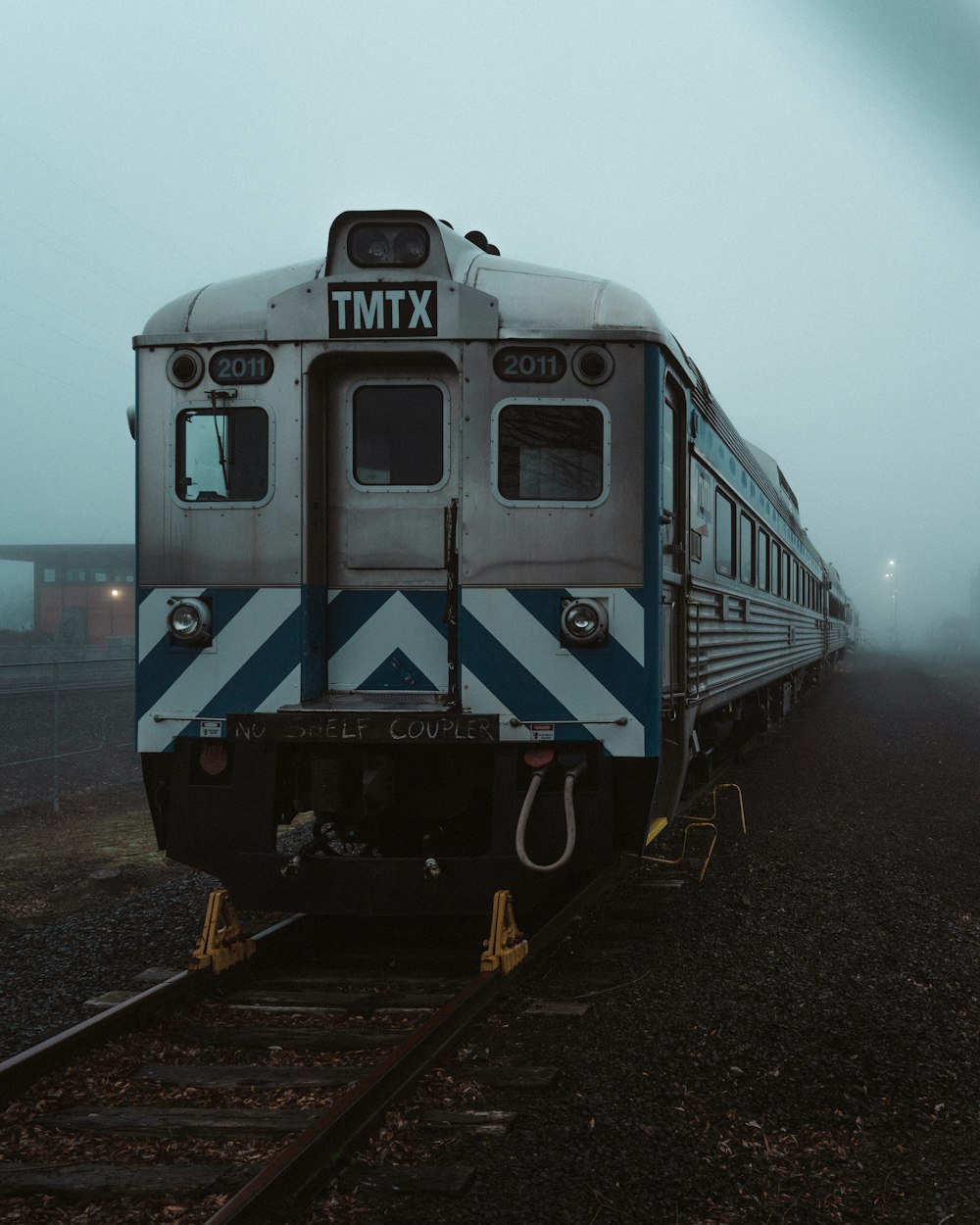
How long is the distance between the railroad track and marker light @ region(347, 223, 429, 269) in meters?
3.25

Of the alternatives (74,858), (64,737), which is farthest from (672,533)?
(64,737)

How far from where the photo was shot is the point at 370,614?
17.0ft

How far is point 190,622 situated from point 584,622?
1885 mm

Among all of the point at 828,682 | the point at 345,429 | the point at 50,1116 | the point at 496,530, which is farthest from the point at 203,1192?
the point at 828,682

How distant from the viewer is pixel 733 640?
816cm

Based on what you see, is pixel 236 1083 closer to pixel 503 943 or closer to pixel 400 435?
pixel 503 943

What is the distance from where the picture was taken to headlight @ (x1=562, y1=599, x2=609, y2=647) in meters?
4.93

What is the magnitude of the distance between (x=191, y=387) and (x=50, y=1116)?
325 cm

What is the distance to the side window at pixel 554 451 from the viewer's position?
506cm

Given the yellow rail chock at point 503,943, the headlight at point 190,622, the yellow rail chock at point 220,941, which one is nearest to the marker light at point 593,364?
the headlight at point 190,622

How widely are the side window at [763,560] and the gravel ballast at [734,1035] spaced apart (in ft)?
11.0

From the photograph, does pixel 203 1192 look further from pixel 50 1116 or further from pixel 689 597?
pixel 689 597

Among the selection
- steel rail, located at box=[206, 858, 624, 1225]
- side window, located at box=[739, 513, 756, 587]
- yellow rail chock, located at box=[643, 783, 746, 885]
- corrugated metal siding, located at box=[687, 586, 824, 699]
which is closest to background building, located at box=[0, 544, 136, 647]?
corrugated metal siding, located at box=[687, 586, 824, 699]

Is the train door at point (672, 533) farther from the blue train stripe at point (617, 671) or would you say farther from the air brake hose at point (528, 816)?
the air brake hose at point (528, 816)
